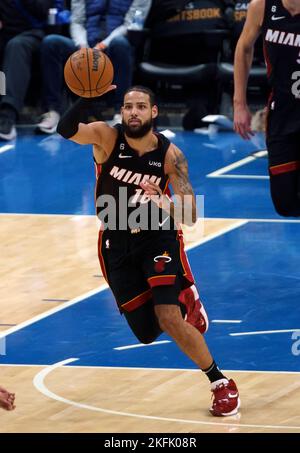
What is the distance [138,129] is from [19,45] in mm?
9912

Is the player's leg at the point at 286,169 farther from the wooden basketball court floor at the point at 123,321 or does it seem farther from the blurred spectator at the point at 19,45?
the blurred spectator at the point at 19,45

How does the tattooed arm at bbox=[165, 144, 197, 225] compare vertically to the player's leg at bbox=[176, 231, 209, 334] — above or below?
above

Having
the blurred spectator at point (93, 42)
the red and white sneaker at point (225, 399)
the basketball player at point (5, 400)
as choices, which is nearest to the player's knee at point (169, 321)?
the red and white sneaker at point (225, 399)

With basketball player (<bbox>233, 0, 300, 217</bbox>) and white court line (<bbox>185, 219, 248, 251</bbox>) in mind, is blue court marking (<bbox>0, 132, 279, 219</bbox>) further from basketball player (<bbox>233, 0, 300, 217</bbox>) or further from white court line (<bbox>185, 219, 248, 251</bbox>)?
basketball player (<bbox>233, 0, 300, 217</bbox>)

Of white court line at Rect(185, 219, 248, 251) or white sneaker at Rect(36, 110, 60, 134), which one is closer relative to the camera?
white court line at Rect(185, 219, 248, 251)

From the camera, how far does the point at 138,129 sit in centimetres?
898

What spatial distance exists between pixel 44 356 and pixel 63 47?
9398 mm

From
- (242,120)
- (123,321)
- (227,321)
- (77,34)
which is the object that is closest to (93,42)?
(77,34)

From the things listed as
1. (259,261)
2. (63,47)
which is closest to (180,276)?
(259,261)

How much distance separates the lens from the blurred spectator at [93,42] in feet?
60.3

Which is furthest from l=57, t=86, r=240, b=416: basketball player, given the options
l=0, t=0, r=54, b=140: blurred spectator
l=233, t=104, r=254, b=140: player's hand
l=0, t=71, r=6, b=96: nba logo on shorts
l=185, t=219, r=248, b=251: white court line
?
l=0, t=0, r=54, b=140: blurred spectator

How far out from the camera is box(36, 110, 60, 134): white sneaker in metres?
18.7

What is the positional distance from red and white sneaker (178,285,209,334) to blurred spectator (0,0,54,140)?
9.70 m

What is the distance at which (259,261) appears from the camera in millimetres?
12477
